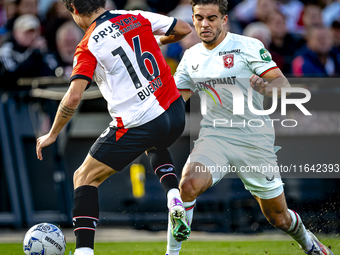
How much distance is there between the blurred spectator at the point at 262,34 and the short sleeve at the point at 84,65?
4.28 m

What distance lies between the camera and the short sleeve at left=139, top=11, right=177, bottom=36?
4992 millimetres

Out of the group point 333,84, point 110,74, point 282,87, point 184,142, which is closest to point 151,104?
point 110,74

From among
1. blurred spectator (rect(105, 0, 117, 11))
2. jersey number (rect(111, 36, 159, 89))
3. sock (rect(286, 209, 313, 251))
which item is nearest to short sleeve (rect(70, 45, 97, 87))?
jersey number (rect(111, 36, 159, 89))

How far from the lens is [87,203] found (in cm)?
457

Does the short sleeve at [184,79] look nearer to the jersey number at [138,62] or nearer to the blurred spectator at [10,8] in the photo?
the jersey number at [138,62]

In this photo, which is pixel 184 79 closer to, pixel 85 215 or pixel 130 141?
pixel 130 141

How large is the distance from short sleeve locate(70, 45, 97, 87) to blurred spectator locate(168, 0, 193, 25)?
427 cm

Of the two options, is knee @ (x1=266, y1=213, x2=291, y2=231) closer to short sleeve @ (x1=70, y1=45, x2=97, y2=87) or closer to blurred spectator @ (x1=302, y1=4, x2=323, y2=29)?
short sleeve @ (x1=70, y1=45, x2=97, y2=87)

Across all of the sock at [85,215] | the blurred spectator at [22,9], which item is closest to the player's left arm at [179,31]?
the sock at [85,215]

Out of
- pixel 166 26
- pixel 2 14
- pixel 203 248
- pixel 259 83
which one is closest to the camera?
pixel 259 83

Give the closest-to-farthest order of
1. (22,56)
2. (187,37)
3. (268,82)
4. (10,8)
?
(268,82) → (187,37) → (22,56) → (10,8)

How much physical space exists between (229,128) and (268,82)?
29.1 inches

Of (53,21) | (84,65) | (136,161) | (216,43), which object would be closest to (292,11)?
(136,161)

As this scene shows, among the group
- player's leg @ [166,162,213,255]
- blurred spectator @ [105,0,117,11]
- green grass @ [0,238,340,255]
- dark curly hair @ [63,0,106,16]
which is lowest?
green grass @ [0,238,340,255]
